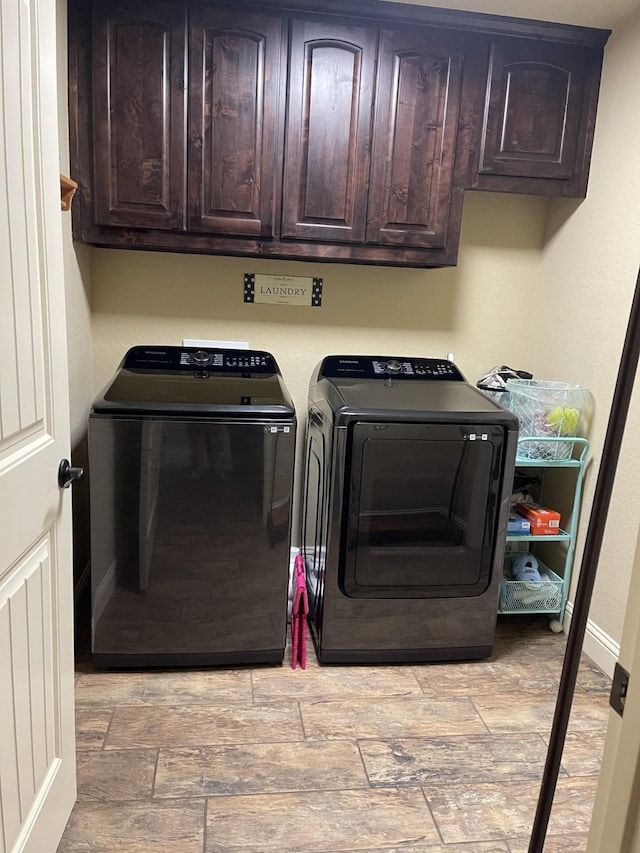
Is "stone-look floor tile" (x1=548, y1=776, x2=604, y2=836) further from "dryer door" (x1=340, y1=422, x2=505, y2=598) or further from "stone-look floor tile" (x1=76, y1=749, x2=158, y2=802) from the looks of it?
"stone-look floor tile" (x1=76, y1=749, x2=158, y2=802)

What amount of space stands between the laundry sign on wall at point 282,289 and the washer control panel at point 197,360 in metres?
0.27

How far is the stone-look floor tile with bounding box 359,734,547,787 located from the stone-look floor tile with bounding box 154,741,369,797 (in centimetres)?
7

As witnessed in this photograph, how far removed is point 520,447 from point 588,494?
1.14ft

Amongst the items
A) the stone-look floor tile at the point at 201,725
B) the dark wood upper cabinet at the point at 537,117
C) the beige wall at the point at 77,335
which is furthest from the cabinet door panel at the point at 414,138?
the stone-look floor tile at the point at 201,725

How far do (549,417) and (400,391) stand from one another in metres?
0.59

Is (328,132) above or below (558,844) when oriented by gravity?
above

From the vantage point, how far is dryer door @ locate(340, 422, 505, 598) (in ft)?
6.90

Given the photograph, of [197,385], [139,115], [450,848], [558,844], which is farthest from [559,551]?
[139,115]

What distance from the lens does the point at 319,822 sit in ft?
5.05

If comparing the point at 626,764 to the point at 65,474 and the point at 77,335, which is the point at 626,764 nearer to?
the point at 65,474

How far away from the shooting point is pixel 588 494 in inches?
96.1

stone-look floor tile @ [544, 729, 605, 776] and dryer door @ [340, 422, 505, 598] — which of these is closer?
stone-look floor tile @ [544, 729, 605, 776]

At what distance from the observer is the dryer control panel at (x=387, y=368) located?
259 cm

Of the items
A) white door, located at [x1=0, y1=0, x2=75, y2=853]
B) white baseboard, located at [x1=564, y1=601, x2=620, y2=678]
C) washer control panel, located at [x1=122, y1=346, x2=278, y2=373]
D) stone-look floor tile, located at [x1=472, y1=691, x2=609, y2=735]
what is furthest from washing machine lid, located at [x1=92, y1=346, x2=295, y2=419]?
white baseboard, located at [x1=564, y1=601, x2=620, y2=678]
